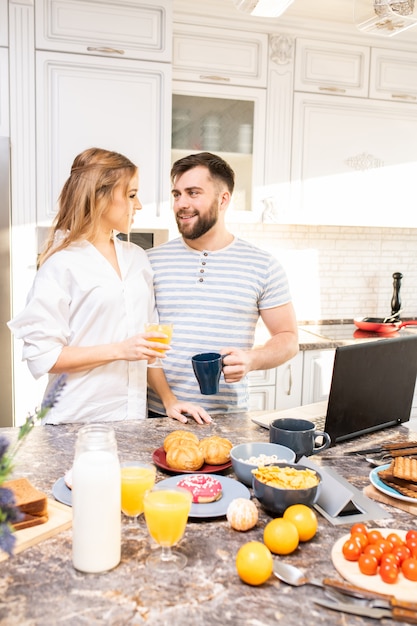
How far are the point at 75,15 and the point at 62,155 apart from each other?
684mm

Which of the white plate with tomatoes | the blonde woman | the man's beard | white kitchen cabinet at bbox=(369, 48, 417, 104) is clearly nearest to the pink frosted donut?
the white plate with tomatoes

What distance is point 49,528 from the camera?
3.86ft

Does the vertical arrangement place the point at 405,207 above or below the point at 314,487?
above

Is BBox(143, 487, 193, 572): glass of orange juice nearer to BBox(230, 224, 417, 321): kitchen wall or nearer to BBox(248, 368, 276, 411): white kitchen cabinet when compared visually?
BBox(248, 368, 276, 411): white kitchen cabinet

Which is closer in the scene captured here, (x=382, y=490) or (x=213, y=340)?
(x=382, y=490)

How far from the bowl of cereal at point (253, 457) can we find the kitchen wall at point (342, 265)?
2644 mm

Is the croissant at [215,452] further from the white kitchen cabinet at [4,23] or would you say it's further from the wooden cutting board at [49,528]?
the white kitchen cabinet at [4,23]

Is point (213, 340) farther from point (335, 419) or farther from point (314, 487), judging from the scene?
point (314, 487)

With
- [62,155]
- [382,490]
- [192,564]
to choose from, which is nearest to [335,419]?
[382,490]

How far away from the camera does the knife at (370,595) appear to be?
3.10 feet

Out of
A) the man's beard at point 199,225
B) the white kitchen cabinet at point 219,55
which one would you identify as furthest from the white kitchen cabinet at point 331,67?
the man's beard at point 199,225

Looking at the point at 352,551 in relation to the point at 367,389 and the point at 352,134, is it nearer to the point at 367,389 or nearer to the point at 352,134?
the point at 367,389

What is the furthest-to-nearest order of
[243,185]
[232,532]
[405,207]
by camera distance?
[405,207] < [243,185] < [232,532]

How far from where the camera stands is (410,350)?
6.04 feet
